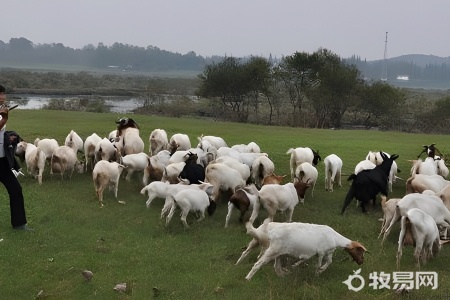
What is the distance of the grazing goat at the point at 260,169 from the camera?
11.3 metres

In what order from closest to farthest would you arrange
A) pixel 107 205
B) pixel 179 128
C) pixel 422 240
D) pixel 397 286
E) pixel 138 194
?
1. pixel 397 286
2. pixel 422 240
3. pixel 107 205
4. pixel 138 194
5. pixel 179 128

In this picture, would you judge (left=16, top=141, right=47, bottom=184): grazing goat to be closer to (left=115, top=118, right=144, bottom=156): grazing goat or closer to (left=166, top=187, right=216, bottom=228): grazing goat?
(left=115, top=118, right=144, bottom=156): grazing goat

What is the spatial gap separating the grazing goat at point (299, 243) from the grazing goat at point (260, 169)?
15.0 feet

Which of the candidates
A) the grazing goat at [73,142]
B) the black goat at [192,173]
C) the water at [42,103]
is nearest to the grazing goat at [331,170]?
the black goat at [192,173]

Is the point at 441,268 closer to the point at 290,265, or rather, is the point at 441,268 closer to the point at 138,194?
the point at 290,265

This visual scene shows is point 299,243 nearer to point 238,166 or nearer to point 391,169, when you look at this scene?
point 238,166

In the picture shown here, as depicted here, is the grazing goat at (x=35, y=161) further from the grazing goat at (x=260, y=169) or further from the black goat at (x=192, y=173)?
the grazing goat at (x=260, y=169)

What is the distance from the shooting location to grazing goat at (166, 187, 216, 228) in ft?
28.8

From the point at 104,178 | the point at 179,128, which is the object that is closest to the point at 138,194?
the point at 104,178

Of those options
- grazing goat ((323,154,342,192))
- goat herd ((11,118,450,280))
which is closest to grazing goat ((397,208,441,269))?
goat herd ((11,118,450,280))

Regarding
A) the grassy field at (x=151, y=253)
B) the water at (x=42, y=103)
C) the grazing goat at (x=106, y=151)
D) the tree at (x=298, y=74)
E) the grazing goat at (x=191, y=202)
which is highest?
the tree at (x=298, y=74)

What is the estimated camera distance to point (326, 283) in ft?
21.2

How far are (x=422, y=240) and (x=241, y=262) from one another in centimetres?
262

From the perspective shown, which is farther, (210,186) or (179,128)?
(179,128)
